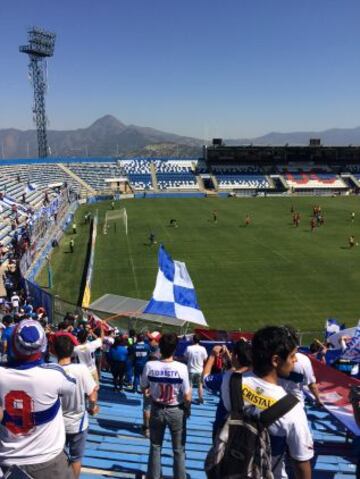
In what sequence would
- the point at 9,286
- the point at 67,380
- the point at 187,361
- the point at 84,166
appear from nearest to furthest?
1. the point at 67,380
2. the point at 187,361
3. the point at 9,286
4. the point at 84,166

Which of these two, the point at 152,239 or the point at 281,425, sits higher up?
the point at 281,425

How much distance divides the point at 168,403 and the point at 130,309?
14.0 metres

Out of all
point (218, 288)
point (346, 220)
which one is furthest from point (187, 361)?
point (346, 220)

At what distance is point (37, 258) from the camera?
1165 inches

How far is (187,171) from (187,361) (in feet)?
255

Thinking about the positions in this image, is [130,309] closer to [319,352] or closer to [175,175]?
[319,352]

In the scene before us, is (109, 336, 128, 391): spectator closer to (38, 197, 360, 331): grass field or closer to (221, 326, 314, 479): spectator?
(221, 326, 314, 479): spectator

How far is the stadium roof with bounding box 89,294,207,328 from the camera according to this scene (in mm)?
17875

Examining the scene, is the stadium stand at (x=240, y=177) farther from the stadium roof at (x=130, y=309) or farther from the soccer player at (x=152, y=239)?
the stadium roof at (x=130, y=309)

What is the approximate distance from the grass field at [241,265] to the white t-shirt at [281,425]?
1681 centimetres

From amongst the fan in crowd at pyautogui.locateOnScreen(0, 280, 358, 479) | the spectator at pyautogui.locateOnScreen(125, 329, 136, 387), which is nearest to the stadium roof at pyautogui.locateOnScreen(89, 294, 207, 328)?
the spectator at pyautogui.locateOnScreen(125, 329, 136, 387)

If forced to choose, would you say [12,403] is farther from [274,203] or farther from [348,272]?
[274,203]

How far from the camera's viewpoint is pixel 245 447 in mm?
3137

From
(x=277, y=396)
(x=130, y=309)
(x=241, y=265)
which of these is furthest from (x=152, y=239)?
(x=277, y=396)
